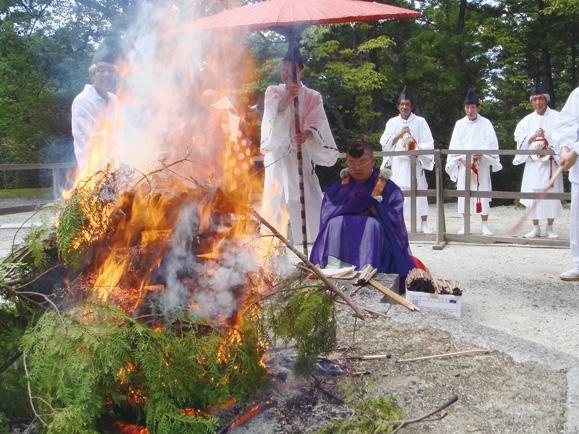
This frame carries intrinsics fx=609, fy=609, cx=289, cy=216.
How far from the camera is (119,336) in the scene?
7.67ft

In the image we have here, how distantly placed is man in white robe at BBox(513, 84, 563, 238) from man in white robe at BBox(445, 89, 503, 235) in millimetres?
474

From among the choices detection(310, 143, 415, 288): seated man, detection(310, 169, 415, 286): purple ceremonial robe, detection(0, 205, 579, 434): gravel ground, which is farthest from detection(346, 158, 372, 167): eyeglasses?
detection(0, 205, 579, 434): gravel ground

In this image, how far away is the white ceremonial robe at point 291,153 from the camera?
6.95 meters

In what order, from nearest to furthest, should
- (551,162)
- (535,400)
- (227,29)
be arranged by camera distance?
(535,400) → (227,29) → (551,162)

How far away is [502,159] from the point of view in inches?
739

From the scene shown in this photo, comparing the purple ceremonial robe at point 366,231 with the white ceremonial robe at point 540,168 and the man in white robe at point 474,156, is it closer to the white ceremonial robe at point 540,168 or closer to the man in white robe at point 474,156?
the white ceremonial robe at point 540,168

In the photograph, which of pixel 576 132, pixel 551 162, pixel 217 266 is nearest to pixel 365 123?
pixel 551 162

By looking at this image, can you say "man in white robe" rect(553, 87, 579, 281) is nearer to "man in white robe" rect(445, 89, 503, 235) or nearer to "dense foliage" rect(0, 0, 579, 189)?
"man in white robe" rect(445, 89, 503, 235)

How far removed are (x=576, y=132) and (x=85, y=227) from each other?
5639 mm

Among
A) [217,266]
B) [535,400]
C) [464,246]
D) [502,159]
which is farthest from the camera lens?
[502,159]

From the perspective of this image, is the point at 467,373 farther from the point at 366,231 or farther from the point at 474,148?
the point at 474,148

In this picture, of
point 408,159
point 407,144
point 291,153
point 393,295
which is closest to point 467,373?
point 393,295

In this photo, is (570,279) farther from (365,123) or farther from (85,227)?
(365,123)

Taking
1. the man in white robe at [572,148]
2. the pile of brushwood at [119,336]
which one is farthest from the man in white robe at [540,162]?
the pile of brushwood at [119,336]
